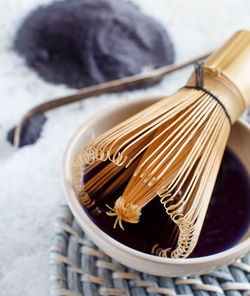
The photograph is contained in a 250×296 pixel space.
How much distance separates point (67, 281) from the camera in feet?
1.03

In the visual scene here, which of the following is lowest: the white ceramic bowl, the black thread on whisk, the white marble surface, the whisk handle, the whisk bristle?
the white marble surface

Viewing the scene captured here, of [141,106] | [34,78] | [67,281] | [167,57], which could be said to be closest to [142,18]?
[167,57]

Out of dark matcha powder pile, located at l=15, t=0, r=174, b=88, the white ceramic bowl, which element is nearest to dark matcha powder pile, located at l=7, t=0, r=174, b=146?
dark matcha powder pile, located at l=15, t=0, r=174, b=88

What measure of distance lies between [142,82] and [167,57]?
0.26 feet

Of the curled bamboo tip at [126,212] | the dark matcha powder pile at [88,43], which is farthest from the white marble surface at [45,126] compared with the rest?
the curled bamboo tip at [126,212]

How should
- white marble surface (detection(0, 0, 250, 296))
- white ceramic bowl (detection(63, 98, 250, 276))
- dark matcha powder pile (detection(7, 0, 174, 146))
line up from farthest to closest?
dark matcha powder pile (detection(7, 0, 174, 146))
white marble surface (detection(0, 0, 250, 296))
white ceramic bowl (detection(63, 98, 250, 276))

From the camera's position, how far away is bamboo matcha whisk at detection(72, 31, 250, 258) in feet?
0.86

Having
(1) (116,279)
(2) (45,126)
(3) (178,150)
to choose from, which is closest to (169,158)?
(3) (178,150)

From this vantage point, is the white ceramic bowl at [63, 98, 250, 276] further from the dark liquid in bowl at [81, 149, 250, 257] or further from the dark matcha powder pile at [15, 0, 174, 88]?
the dark matcha powder pile at [15, 0, 174, 88]

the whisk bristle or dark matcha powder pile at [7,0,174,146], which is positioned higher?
the whisk bristle

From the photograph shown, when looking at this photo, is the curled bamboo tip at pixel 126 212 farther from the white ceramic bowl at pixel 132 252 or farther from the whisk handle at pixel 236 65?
the whisk handle at pixel 236 65

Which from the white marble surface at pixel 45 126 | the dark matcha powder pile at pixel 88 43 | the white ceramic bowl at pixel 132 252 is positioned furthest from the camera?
the dark matcha powder pile at pixel 88 43

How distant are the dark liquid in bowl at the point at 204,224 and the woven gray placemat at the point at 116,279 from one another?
4 cm

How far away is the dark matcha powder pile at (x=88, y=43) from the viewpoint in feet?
1.80
